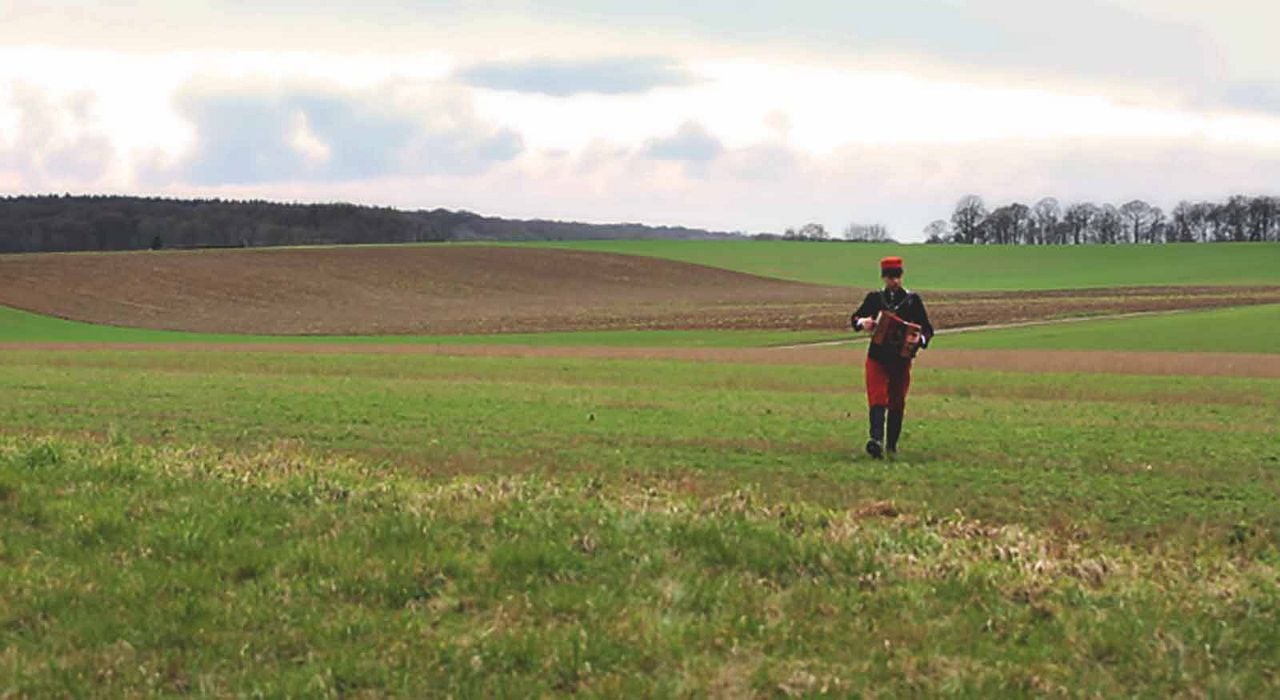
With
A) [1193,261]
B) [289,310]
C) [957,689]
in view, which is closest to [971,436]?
[957,689]

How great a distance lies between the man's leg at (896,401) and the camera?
47.2ft

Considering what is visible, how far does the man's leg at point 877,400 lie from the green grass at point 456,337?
3382 cm

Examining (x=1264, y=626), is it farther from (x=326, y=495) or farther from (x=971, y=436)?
(x=971, y=436)

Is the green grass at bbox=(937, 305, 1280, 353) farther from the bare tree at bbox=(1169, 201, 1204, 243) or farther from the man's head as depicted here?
the bare tree at bbox=(1169, 201, 1204, 243)

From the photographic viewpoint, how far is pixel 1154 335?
46938 millimetres

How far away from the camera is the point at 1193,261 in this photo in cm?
11619

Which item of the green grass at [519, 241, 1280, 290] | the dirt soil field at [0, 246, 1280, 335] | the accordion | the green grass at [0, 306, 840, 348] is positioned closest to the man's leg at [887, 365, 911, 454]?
the accordion

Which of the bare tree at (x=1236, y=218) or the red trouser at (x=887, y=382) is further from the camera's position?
the bare tree at (x=1236, y=218)

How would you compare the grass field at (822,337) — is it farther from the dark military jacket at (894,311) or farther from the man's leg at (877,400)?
the dark military jacket at (894,311)

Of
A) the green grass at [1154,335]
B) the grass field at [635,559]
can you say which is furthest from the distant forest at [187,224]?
the grass field at [635,559]

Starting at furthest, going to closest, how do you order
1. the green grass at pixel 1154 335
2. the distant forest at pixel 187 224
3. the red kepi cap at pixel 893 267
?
the distant forest at pixel 187 224
the green grass at pixel 1154 335
the red kepi cap at pixel 893 267

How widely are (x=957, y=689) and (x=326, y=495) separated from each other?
562cm

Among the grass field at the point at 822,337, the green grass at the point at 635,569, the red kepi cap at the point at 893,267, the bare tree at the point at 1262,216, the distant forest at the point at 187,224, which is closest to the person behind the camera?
the green grass at the point at 635,569

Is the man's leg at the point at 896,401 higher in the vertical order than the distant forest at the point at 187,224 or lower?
lower
